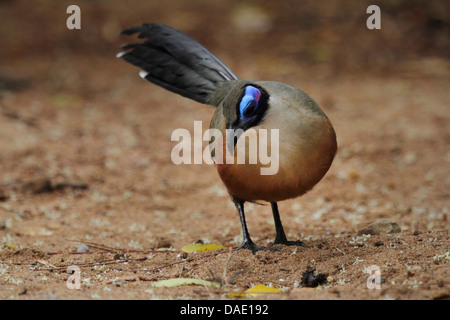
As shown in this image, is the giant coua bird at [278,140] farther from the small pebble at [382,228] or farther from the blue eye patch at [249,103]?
the small pebble at [382,228]

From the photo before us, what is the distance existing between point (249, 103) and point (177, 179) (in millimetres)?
3880

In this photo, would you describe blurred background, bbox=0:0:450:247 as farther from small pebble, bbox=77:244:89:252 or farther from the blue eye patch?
the blue eye patch

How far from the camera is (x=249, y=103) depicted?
3.73 m

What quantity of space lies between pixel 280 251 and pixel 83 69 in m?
8.17

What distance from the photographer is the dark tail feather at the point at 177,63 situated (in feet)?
17.4

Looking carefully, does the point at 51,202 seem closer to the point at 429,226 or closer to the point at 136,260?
the point at 136,260

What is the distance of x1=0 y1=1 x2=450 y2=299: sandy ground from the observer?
147 inches

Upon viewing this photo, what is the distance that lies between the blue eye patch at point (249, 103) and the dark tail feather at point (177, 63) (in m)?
1.47

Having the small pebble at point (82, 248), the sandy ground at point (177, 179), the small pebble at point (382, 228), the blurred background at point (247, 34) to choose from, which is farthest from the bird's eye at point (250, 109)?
the blurred background at point (247, 34)

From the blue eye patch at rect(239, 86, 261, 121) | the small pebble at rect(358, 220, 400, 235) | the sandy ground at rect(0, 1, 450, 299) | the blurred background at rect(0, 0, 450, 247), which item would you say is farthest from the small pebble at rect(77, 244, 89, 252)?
the small pebble at rect(358, 220, 400, 235)

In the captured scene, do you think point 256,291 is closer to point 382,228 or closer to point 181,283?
point 181,283

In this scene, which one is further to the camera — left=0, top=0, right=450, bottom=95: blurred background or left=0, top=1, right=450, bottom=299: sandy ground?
left=0, top=0, right=450, bottom=95: blurred background

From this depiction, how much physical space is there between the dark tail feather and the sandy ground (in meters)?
1.48

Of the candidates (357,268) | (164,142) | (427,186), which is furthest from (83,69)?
(357,268)
